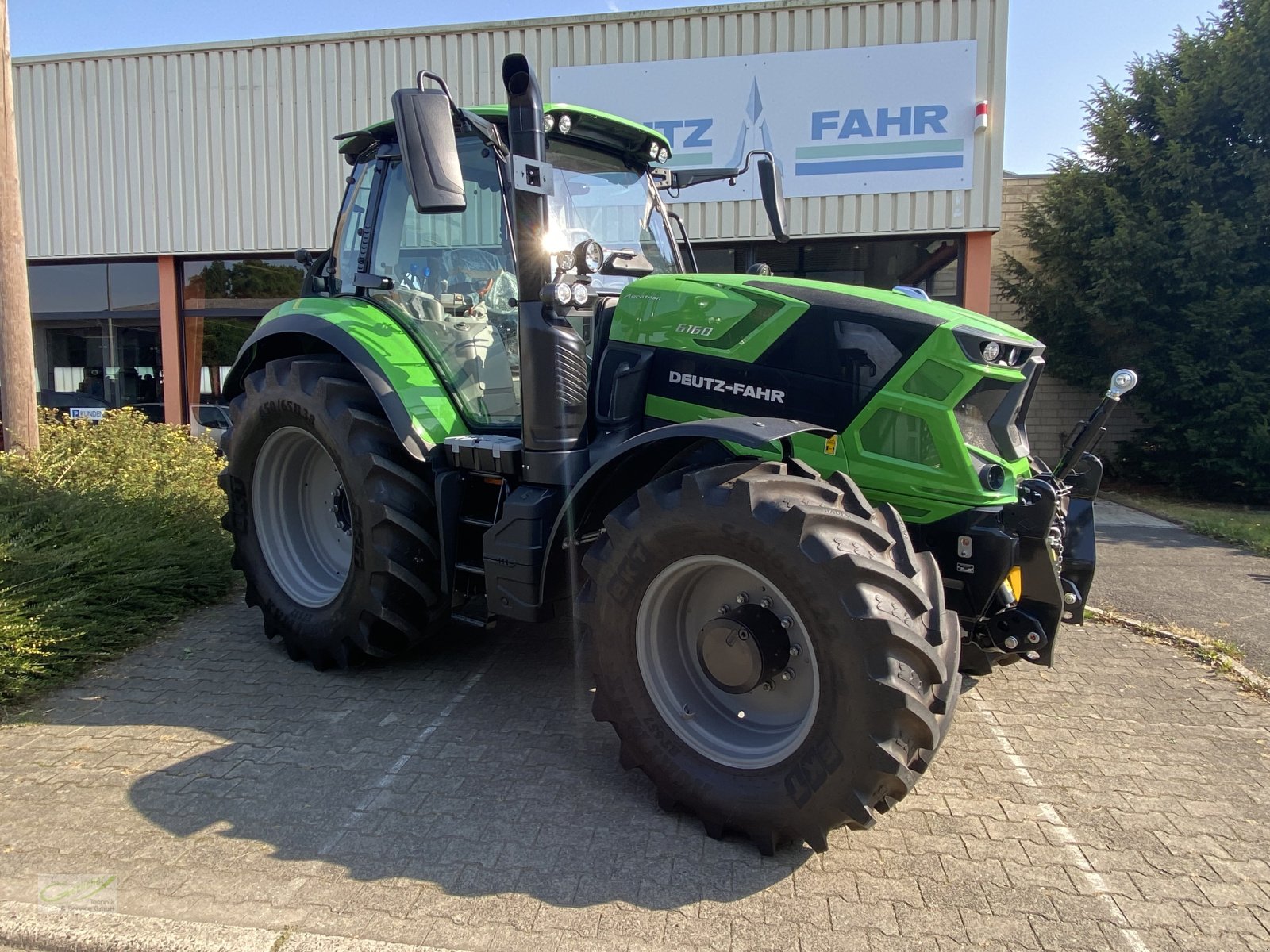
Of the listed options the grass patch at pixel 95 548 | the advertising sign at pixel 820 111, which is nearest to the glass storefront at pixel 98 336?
the grass patch at pixel 95 548

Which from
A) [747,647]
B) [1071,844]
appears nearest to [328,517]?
[747,647]

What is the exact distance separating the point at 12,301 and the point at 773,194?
5815 millimetres

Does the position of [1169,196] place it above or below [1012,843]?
above

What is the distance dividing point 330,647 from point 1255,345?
10764mm

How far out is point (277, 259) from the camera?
39.4 feet

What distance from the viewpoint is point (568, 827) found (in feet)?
9.41

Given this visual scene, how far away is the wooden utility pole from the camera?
6.47 metres

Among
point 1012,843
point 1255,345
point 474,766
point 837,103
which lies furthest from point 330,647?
point 1255,345

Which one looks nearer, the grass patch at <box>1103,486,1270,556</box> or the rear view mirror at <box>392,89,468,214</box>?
the rear view mirror at <box>392,89,468,214</box>

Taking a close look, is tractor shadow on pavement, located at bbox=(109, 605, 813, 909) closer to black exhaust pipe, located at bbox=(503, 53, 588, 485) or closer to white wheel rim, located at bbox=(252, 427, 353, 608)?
white wheel rim, located at bbox=(252, 427, 353, 608)

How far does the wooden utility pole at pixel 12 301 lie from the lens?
647cm

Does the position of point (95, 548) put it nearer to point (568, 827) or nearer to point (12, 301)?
point (12, 301)

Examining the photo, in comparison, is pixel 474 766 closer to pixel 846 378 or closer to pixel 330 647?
pixel 330 647

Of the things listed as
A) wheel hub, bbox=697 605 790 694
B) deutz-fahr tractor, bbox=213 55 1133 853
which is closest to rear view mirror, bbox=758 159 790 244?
deutz-fahr tractor, bbox=213 55 1133 853
